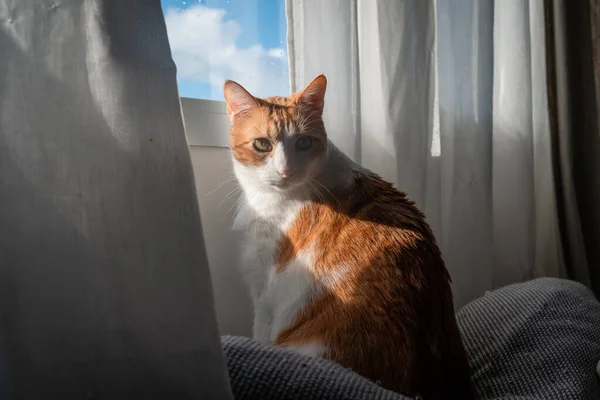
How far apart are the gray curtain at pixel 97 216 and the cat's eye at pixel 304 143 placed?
42 centimetres

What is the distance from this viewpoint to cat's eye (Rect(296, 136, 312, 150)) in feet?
3.51

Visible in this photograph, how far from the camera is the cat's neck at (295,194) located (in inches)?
41.6

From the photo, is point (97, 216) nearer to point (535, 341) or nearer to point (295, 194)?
point (295, 194)

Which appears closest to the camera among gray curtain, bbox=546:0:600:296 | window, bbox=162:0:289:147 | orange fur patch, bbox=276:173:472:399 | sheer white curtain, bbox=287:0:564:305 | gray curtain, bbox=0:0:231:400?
gray curtain, bbox=0:0:231:400

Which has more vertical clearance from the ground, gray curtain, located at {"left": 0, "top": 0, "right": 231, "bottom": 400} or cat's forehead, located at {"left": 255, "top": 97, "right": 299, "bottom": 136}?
cat's forehead, located at {"left": 255, "top": 97, "right": 299, "bottom": 136}

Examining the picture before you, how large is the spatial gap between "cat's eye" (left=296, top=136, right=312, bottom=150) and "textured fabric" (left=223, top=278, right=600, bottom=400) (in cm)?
44

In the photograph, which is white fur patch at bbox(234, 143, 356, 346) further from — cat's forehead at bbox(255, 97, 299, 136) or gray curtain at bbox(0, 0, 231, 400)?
gray curtain at bbox(0, 0, 231, 400)

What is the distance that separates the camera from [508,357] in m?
1.11

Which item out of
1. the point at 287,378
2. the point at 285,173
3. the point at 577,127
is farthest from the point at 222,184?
the point at 577,127

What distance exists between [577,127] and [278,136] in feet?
4.76

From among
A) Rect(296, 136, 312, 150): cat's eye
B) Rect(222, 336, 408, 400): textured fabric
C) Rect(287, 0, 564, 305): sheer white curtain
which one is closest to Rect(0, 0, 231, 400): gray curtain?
Rect(222, 336, 408, 400): textured fabric

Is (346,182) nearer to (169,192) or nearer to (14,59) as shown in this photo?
(169,192)

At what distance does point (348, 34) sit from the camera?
129 cm

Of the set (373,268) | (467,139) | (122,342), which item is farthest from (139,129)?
(467,139)
